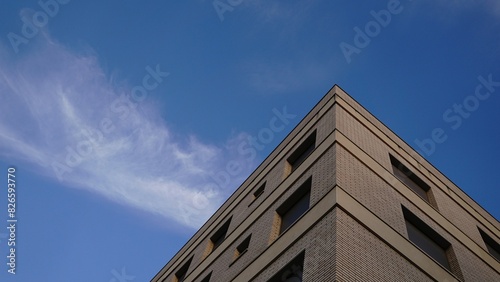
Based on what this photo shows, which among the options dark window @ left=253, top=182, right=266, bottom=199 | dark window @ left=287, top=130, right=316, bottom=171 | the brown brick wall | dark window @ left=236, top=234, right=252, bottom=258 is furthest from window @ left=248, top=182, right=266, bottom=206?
the brown brick wall

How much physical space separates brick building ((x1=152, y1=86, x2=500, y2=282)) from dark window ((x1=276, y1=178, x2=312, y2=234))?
31 millimetres

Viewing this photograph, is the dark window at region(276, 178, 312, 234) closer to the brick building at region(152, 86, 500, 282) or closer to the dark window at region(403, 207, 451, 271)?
the brick building at region(152, 86, 500, 282)

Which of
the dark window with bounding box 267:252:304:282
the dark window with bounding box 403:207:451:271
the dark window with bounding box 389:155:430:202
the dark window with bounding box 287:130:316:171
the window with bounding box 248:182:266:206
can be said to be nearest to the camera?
the dark window with bounding box 267:252:304:282

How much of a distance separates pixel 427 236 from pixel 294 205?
3989 mm

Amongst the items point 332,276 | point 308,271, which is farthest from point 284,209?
point 332,276

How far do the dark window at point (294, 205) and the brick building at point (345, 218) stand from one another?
31 mm

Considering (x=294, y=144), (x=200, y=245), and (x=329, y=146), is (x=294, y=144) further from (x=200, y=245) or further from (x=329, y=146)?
(x=200, y=245)

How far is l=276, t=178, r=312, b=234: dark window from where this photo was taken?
11.1 meters

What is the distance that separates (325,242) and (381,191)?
3682 millimetres

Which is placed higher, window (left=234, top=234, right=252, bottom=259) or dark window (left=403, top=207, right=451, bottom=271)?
window (left=234, top=234, right=252, bottom=259)

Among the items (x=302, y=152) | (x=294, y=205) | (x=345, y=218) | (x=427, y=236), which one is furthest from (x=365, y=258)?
(x=302, y=152)

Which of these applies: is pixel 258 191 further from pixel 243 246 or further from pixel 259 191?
pixel 243 246

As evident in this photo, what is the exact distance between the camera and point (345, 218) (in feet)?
28.2

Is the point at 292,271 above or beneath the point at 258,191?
beneath
